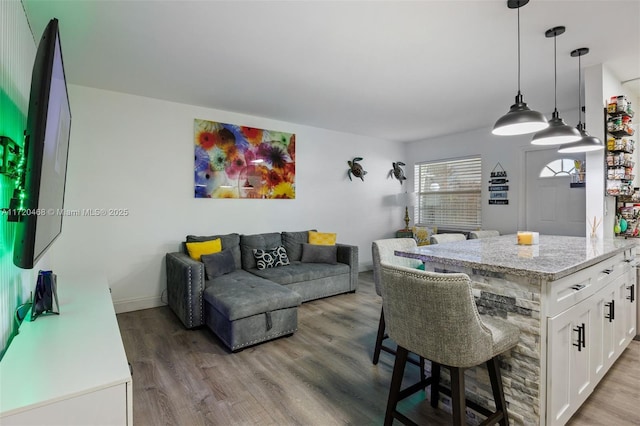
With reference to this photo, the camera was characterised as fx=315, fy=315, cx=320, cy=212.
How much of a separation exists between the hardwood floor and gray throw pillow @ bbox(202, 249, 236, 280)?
2.00 ft

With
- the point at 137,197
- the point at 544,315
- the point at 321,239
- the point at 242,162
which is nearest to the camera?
the point at 544,315

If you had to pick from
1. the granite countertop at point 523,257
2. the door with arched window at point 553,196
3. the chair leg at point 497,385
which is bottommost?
the chair leg at point 497,385

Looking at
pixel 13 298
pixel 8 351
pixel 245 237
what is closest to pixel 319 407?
pixel 8 351

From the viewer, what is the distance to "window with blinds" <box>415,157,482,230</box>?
5601 millimetres

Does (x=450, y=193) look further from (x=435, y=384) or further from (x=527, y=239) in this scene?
(x=435, y=384)

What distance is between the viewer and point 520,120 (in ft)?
6.63

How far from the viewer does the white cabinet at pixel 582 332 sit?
157 centimetres

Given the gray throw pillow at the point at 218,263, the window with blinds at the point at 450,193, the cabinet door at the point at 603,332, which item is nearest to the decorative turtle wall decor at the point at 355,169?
the window with blinds at the point at 450,193

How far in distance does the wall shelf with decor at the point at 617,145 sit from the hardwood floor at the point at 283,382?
147 cm

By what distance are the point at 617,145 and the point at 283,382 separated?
11.9ft

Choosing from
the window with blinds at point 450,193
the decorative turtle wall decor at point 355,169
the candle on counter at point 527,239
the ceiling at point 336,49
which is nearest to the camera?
the ceiling at point 336,49

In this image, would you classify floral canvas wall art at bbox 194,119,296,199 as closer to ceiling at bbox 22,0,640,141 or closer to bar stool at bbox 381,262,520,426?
ceiling at bbox 22,0,640,141

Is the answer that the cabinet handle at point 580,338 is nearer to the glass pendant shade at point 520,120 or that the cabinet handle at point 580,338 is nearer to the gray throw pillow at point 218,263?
the glass pendant shade at point 520,120

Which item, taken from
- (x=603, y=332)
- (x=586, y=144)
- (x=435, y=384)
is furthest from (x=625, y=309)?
(x=435, y=384)
